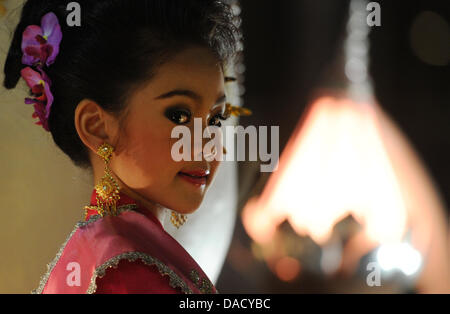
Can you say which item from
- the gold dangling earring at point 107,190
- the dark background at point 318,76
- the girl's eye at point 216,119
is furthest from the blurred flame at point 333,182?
the gold dangling earring at point 107,190

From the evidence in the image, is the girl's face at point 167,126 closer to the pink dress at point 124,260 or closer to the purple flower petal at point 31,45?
the pink dress at point 124,260

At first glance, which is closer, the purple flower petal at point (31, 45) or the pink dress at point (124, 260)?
the pink dress at point (124, 260)

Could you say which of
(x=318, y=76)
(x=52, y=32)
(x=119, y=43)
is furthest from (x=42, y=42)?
(x=318, y=76)

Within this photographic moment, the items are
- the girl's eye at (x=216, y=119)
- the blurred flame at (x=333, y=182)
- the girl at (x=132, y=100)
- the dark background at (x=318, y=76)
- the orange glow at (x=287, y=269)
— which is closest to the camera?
the girl at (x=132, y=100)

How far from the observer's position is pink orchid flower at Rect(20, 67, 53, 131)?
1116 millimetres

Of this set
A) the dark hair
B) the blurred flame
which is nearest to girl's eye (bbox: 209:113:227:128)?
the dark hair

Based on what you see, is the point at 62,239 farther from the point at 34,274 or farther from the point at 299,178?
the point at 299,178

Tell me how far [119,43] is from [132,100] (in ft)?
0.38

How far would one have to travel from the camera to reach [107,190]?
1064 mm

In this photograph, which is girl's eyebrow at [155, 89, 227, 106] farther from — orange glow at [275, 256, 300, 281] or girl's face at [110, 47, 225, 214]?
orange glow at [275, 256, 300, 281]

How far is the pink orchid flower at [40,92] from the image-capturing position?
3.66 feet

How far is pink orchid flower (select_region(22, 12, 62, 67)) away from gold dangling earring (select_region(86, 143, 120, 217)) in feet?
0.72

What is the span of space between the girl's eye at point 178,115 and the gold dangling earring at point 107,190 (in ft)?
0.45

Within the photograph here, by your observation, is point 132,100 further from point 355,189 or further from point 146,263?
point 355,189
